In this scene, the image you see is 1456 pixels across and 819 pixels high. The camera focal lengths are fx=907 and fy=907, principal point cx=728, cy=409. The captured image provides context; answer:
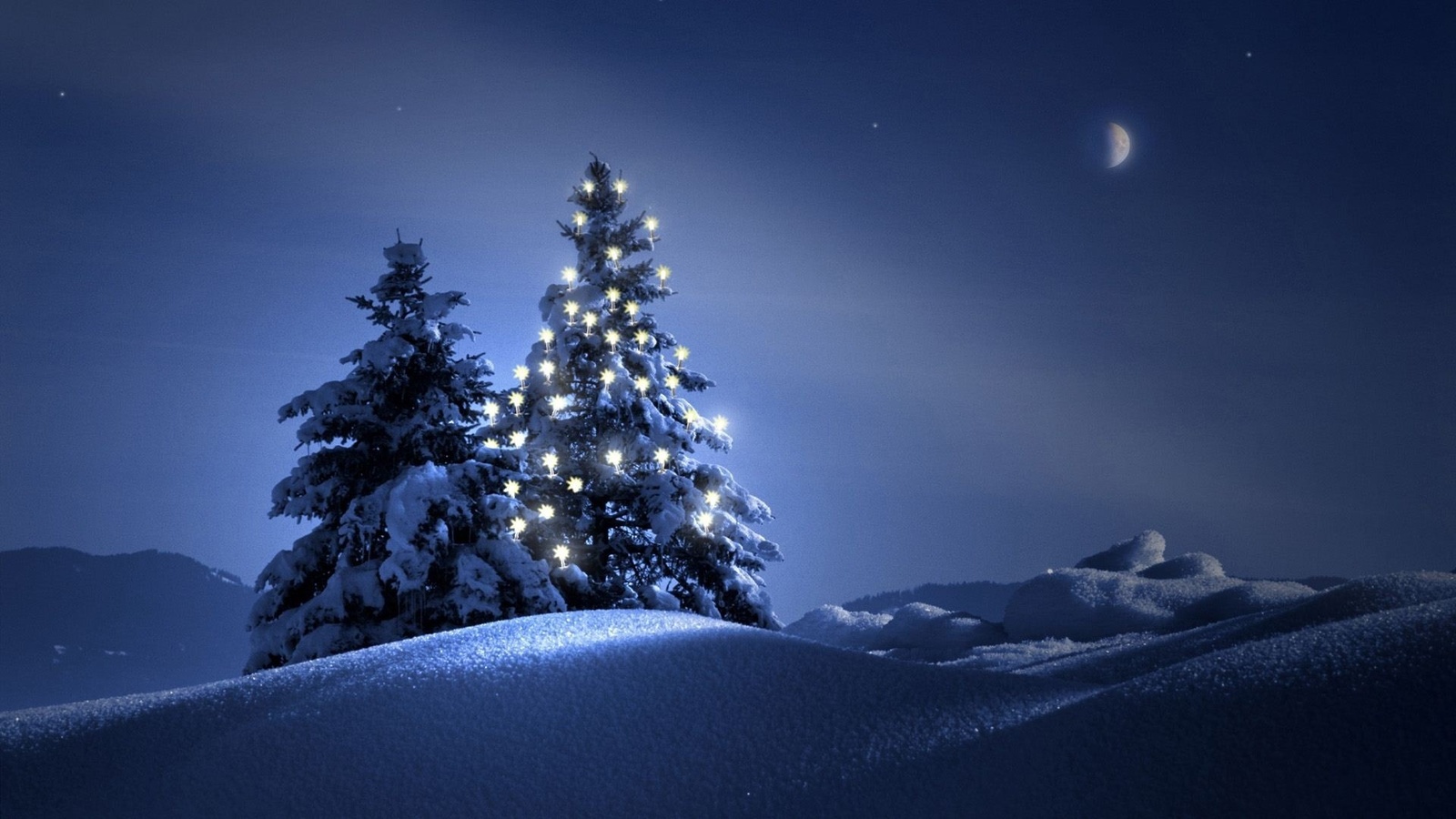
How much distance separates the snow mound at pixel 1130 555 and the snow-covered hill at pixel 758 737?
11062 mm

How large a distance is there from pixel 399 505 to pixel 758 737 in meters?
8.63

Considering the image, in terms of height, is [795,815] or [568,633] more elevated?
[568,633]

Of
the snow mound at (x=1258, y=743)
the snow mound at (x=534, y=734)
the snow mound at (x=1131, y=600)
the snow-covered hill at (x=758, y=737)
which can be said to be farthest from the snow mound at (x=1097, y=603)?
the snow mound at (x=1258, y=743)

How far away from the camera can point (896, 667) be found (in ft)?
14.7

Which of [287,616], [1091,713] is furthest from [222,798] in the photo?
[287,616]

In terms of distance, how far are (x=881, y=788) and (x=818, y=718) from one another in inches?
21.9

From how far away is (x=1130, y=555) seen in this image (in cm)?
1470

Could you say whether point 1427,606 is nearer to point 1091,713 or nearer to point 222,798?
point 1091,713

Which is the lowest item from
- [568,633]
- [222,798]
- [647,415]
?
[222,798]

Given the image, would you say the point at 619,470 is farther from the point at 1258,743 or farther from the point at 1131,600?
the point at 1258,743

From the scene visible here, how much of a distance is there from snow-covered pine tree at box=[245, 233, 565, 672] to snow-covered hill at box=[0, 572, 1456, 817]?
22.0ft

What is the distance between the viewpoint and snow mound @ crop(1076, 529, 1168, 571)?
14539mm

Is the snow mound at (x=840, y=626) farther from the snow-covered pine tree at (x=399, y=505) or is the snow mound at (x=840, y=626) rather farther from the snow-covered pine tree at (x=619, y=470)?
the snow-covered pine tree at (x=399, y=505)

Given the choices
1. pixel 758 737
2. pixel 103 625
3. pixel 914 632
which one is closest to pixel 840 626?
pixel 914 632
